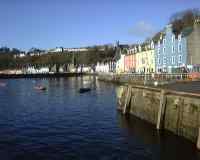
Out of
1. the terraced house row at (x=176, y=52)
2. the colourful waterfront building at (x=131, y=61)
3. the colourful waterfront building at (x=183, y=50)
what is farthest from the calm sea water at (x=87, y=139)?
the colourful waterfront building at (x=131, y=61)

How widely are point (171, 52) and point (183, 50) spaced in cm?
716

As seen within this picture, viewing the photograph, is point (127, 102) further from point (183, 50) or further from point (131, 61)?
point (131, 61)

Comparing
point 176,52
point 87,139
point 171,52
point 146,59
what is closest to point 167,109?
point 87,139

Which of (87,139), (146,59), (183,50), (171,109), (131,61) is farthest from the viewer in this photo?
(131,61)

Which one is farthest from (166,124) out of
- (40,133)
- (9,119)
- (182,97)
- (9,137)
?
(9,119)

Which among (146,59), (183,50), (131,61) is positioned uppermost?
(183,50)

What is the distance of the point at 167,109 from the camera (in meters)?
33.6

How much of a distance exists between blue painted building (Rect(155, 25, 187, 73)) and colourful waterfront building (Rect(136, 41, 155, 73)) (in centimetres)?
780

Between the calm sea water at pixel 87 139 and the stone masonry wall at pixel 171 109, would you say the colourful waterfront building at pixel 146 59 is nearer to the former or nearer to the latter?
the stone masonry wall at pixel 171 109

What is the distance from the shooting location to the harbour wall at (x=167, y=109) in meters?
28.5

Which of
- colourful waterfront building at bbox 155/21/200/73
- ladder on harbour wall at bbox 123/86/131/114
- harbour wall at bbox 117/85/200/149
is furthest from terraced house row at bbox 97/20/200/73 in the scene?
harbour wall at bbox 117/85/200/149

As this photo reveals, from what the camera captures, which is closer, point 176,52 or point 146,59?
point 176,52

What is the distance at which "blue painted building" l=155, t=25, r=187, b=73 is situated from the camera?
284ft

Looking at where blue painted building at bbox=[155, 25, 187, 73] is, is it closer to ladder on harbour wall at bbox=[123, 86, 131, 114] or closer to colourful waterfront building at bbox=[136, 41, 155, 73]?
colourful waterfront building at bbox=[136, 41, 155, 73]
